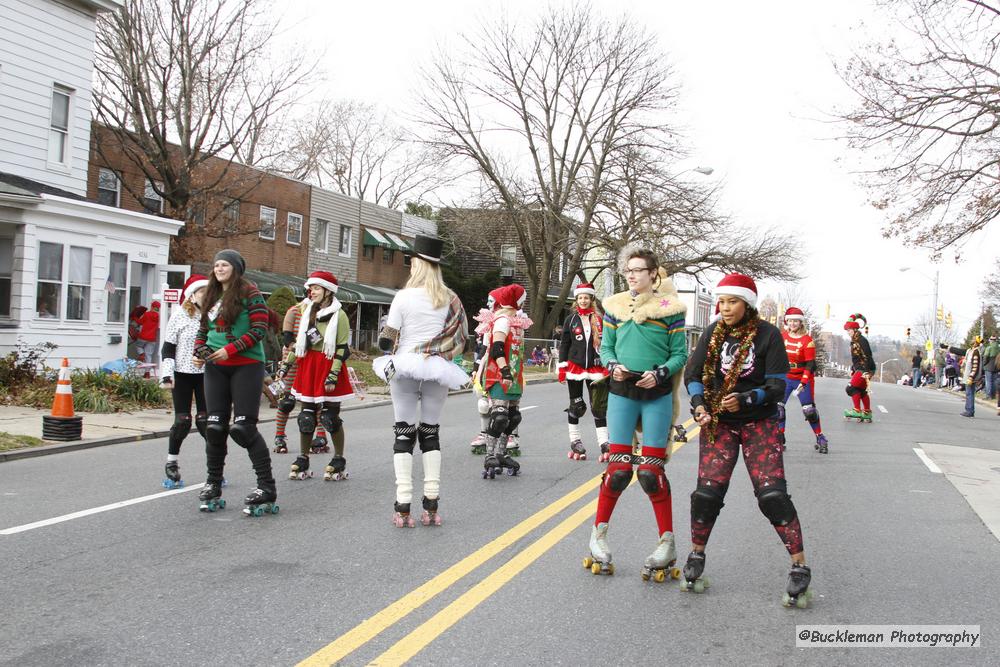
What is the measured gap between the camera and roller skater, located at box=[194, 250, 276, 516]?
674 cm

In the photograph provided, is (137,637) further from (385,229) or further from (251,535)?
(385,229)

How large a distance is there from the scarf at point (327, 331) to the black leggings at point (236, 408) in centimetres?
176

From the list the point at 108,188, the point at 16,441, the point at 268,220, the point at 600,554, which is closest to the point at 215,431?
the point at 600,554

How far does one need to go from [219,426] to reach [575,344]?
4.25 meters

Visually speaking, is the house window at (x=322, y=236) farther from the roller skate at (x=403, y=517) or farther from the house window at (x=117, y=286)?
the roller skate at (x=403, y=517)

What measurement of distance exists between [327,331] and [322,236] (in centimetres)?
2945

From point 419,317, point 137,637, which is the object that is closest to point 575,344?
point 419,317

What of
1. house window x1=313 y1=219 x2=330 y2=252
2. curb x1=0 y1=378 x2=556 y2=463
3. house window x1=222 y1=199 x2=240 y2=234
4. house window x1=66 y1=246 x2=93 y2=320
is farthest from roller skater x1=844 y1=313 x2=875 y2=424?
house window x1=313 y1=219 x2=330 y2=252

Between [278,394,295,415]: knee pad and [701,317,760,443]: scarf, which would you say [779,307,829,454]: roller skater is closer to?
[278,394,295,415]: knee pad

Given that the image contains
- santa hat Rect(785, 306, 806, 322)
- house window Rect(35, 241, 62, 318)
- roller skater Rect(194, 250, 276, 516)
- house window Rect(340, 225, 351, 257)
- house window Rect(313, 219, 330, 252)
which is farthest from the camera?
house window Rect(340, 225, 351, 257)

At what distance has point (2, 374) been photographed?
47.0ft

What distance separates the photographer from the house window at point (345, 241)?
38781 mm

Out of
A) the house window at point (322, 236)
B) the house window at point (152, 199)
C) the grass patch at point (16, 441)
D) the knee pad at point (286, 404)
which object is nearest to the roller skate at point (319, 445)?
the knee pad at point (286, 404)

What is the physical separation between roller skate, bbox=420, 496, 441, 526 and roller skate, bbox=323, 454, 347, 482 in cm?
204
